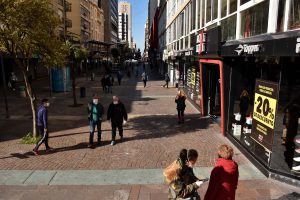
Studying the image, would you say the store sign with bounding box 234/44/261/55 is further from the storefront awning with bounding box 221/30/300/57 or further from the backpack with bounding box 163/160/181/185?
the backpack with bounding box 163/160/181/185

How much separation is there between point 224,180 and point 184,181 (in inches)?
23.0

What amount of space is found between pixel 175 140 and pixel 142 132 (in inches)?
68.4

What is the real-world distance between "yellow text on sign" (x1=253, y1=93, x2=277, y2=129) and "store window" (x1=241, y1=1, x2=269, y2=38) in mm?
1845

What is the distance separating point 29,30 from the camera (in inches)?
423

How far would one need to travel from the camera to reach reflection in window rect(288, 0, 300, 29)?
7.44 meters

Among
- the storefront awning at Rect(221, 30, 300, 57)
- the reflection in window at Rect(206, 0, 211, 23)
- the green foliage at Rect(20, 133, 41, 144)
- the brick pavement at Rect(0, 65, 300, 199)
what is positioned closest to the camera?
the storefront awning at Rect(221, 30, 300, 57)

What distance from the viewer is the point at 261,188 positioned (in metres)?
7.86

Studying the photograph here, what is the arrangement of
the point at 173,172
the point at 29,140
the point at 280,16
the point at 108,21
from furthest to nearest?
the point at 108,21 < the point at 29,140 < the point at 280,16 < the point at 173,172

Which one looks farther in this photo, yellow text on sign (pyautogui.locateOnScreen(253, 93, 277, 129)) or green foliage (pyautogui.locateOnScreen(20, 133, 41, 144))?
green foliage (pyautogui.locateOnScreen(20, 133, 41, 144))

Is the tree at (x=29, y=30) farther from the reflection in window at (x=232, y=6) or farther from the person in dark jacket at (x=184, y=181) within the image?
the person in dark jacket at (x=184, y=181)

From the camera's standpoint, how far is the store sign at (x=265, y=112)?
28.0ft

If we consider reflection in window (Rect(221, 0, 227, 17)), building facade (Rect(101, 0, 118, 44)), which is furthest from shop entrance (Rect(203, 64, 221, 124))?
building facade (Rect(101, 0, 118, 44))

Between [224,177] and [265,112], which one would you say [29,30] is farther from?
[224,177]

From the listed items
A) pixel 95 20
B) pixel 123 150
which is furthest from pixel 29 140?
pixel 95 20
